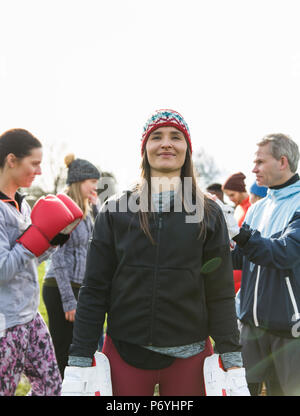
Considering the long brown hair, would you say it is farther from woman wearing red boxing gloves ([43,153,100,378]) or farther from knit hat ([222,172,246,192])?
knit hat ([222,172,246,192])

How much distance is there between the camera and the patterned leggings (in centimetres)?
219

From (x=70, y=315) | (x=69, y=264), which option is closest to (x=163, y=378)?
(x=70, y=315)

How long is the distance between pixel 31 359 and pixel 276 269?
1.61m

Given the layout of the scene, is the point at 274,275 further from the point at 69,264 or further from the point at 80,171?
the point at 80,171

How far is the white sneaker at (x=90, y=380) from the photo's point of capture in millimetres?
1615

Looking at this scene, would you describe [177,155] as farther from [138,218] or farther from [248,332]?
[248,332]

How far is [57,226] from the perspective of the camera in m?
2.44

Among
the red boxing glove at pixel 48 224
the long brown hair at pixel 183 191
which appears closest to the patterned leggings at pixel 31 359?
the red boxing glove at pixel 48 224

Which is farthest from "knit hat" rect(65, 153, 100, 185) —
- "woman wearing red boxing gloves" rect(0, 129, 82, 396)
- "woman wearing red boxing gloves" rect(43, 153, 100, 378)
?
"woman wearing red boxing gloves" rect(0, 129, 82, 396)

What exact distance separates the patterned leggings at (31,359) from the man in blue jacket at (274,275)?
125 cm

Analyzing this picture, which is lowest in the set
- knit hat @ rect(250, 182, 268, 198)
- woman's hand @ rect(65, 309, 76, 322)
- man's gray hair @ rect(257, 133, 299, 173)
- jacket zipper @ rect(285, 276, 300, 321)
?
woman's hand @ rect(65, 309, 76, 322)

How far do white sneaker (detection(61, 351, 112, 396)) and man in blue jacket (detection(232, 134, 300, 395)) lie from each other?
1141mm
